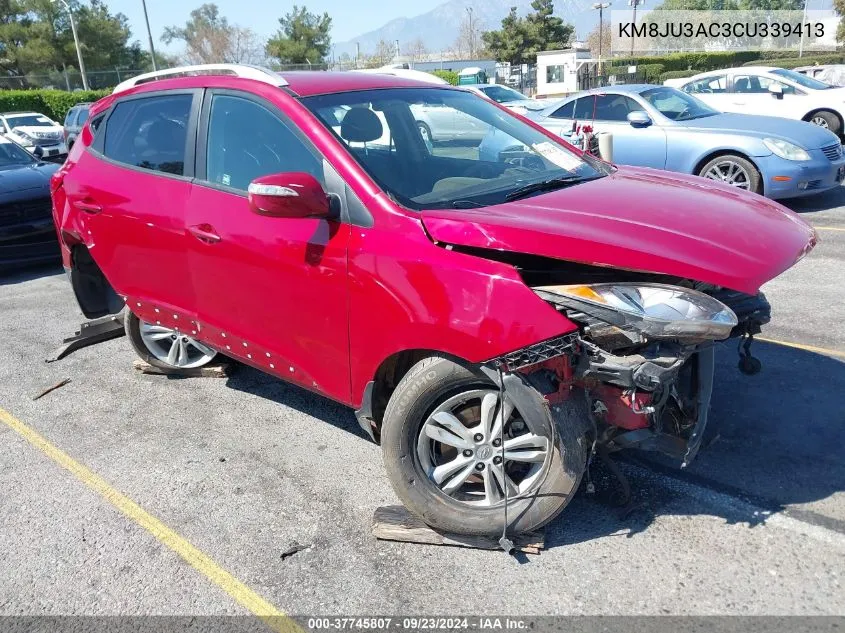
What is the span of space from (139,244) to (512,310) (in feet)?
8.26

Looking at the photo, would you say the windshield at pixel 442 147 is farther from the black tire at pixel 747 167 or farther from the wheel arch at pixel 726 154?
the black tire at pixel 747 167

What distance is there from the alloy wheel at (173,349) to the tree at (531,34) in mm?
65984

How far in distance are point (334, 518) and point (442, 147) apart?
6.43 ft

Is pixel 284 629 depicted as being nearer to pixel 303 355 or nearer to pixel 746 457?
pixel 303 355

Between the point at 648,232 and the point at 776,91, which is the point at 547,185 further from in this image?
the point at 776,91

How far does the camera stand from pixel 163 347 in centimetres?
511

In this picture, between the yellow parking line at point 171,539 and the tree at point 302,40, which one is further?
the tree at point 302,40

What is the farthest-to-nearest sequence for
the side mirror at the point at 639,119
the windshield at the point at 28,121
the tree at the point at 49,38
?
1. the tree at the point at 49,38
2. the windshield at the point at 28,121
3. the side mirror at the point at 639,119

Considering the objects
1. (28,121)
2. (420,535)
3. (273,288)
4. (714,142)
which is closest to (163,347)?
(273,288)

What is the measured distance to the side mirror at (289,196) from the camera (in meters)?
2.99

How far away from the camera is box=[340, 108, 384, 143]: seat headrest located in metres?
3.43

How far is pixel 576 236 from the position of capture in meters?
2.69

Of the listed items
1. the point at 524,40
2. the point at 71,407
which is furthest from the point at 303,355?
the point at 524,40

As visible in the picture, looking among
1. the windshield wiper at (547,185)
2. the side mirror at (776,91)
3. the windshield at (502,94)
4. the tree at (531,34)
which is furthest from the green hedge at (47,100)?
the tree at (531,34)
